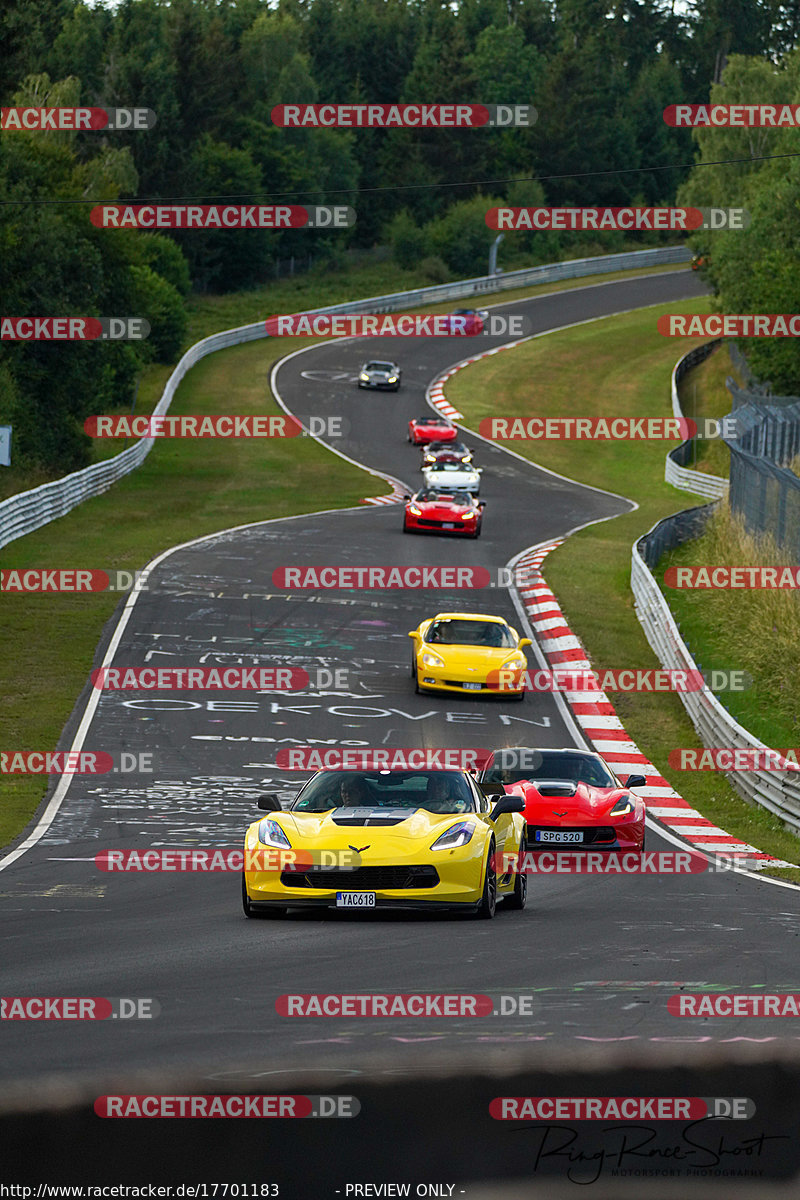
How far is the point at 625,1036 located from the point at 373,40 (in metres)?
143

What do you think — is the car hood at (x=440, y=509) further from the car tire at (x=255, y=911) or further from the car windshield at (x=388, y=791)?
the car tire at (x=255, y=911)

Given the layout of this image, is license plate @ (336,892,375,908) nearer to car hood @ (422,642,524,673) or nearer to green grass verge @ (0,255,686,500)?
→ car hood @ (422,642,524,673)

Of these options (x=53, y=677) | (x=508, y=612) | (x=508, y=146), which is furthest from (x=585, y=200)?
(x=53, y=677)

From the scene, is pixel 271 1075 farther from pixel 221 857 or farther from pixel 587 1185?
pixel 221 857

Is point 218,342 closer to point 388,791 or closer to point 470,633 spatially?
point 470,633

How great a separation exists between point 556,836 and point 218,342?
68.2 m

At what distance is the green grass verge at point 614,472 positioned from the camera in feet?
76.3

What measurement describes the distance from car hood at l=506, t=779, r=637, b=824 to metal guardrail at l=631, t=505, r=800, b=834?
321 cm

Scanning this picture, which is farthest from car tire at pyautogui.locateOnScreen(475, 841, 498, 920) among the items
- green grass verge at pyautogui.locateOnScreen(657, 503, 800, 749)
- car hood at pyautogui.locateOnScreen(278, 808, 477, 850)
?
green grass verge at pyautogui.locateOnScreen(657, 503, 800, 749)

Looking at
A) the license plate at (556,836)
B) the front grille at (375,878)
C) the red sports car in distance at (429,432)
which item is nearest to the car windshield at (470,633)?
the license plate at (556,836)

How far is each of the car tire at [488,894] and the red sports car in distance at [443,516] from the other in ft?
99.0

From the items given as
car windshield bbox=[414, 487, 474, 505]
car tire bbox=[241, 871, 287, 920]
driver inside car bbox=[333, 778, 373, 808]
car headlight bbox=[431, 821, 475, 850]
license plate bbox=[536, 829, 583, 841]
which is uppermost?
car headlight bbox=[431, 821, 475, 850]

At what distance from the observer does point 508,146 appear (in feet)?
436

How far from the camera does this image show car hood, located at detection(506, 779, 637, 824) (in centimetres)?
1703
